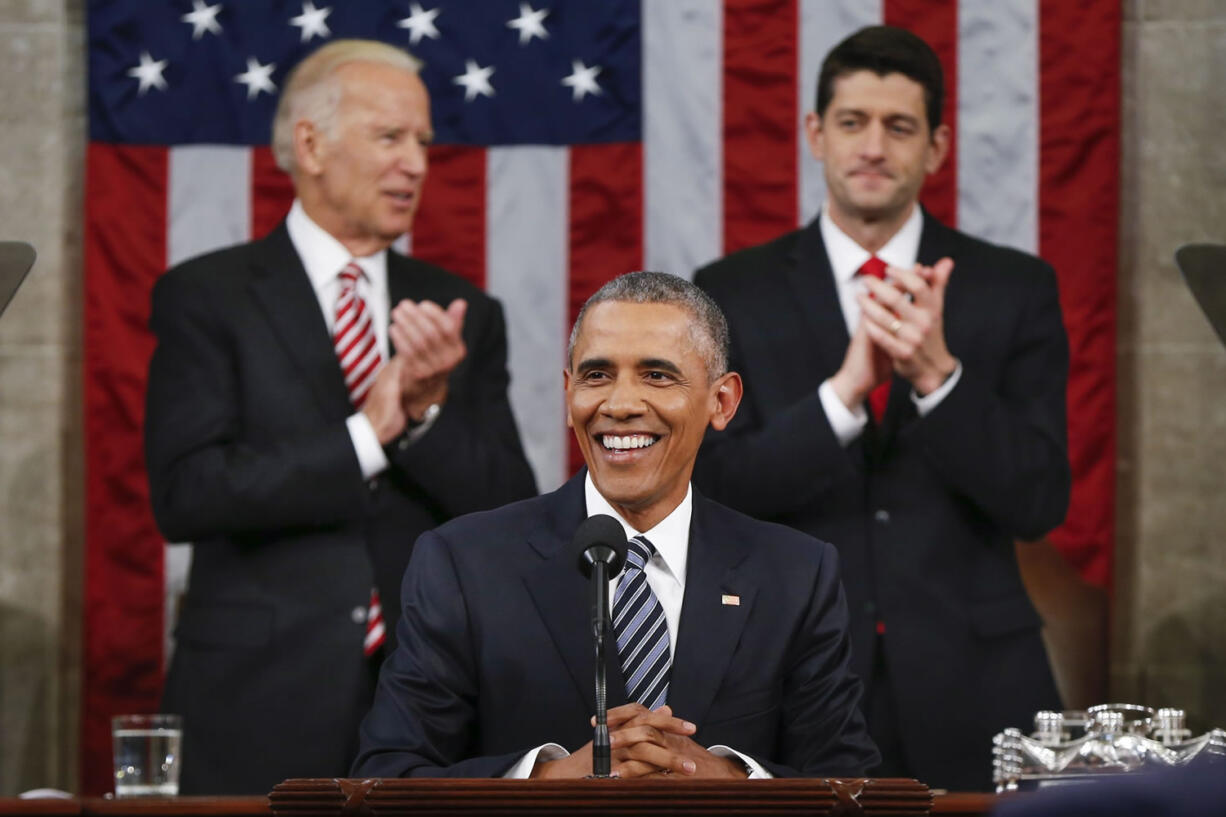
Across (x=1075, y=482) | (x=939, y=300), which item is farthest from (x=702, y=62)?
(x=1075, y=482)

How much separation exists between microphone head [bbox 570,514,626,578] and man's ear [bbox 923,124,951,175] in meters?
2.81

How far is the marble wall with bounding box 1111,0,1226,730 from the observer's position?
504cm

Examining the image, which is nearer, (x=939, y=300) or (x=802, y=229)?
(x=939, y=300)

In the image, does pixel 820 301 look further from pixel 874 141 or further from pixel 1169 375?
pixel 1169 375

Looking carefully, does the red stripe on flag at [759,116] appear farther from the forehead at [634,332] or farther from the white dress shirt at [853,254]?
the forehead at [634,332]

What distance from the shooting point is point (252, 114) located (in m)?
5.04

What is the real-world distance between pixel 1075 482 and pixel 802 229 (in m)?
1.16

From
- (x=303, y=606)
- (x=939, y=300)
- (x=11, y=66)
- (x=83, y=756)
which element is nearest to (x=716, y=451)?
(x=939, y=300)

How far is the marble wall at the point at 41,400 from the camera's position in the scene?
5059 millimetres

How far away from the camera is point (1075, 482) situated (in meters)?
5.04

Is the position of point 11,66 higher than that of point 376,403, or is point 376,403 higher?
point 11,66

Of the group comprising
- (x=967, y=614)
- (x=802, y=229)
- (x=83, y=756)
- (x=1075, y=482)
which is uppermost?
(x=802, y=229)

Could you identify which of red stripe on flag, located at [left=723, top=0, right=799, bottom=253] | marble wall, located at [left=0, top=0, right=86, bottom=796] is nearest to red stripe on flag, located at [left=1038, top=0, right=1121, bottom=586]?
red stripe on flag, located at [left=723, top=0, right=799, bottom=253]

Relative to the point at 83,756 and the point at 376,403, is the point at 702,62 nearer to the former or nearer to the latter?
the point at 376,403
